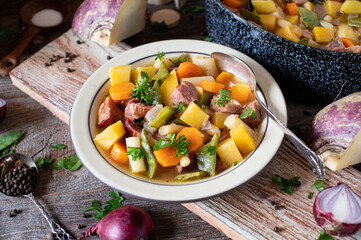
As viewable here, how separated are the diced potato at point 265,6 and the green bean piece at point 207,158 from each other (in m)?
1.22

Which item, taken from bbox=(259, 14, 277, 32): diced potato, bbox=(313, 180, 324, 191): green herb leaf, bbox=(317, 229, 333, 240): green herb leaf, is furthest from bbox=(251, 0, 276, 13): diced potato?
bbox=(317, 229, 333, 240): green herb leaf

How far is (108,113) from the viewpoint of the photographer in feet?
7.52

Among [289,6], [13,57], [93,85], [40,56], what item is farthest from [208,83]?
[13,57]

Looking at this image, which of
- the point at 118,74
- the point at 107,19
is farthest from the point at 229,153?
the point at 107,19

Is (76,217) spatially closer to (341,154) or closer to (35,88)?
(35,88)

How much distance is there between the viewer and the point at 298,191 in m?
2.25

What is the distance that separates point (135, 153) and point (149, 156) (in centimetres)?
9

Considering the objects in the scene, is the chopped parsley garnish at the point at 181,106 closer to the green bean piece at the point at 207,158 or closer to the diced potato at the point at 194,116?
the diced potato at the point at 194,116

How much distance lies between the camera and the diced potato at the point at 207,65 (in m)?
2.58

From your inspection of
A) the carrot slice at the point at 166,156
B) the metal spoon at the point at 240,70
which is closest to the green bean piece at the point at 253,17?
the metal spoon at the point at 240,70

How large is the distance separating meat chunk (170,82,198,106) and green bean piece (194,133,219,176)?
29cm

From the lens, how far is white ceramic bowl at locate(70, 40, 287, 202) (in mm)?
1980

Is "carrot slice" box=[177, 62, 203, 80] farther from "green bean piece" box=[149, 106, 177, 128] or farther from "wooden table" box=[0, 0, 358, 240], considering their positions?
"wooden table" box=[0, 0, 358, 240]

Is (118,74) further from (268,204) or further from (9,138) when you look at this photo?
(268,204)
